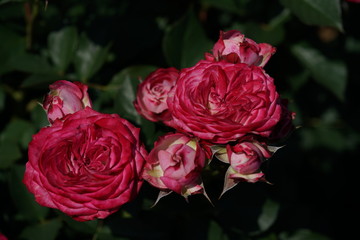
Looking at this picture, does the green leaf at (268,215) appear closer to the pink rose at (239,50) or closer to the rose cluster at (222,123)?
the rose cluster at (222,123)

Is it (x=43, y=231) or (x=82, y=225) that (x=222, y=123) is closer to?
(x=82, y=225)

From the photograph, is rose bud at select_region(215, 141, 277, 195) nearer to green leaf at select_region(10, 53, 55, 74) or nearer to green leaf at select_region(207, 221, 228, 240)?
green leaf at select_region(207, 221, 228, 240)

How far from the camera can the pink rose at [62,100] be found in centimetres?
108

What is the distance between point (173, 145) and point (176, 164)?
0.18 feet

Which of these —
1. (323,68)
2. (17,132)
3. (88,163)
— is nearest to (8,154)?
(17,132)

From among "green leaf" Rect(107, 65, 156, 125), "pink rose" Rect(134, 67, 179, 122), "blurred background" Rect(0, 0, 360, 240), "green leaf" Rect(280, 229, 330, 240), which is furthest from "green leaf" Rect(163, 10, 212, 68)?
"green leaf" Rect(280, 229, 330, 240)

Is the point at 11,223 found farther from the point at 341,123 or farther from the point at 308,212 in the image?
the point at 341,123

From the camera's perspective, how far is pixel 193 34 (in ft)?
5.05

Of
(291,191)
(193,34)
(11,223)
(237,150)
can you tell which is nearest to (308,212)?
(291,191)

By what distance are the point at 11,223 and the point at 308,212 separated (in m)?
1.23

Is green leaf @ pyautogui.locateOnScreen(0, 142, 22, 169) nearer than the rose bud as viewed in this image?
No

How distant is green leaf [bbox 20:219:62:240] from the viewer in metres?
1.43

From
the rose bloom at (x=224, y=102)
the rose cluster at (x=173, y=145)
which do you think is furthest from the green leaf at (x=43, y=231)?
the rose bloom at (x=224, y=102)

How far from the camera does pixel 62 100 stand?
1.08 meters
